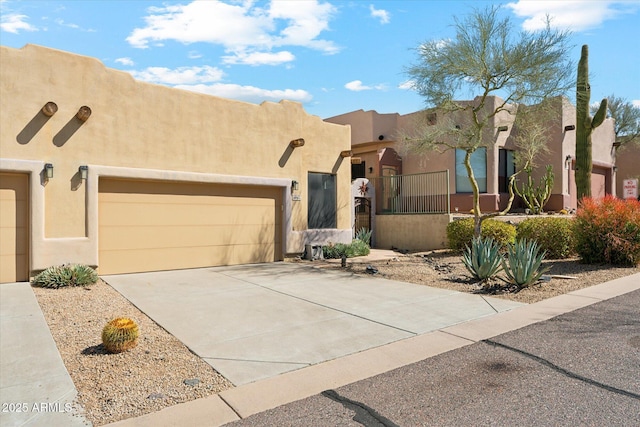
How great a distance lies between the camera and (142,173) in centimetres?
1140

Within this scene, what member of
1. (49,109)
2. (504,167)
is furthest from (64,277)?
(504,167)

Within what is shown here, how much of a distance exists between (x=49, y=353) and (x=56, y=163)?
6.36 meters

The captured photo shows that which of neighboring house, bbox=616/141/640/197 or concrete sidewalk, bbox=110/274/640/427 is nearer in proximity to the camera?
concrete sidewalk, bbox=110/274/640/427

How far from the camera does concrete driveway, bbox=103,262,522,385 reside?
5.30 meters

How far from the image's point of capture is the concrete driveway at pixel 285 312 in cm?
530

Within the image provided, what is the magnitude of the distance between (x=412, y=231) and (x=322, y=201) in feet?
15.1

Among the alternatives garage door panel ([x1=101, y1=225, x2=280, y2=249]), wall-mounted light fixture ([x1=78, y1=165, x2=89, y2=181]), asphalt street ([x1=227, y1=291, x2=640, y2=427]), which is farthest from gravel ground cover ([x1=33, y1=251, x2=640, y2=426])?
wall-mounted light fixture ([x1=78, y1=165, x2=89, y2=181])

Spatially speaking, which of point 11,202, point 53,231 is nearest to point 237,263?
point 53,231

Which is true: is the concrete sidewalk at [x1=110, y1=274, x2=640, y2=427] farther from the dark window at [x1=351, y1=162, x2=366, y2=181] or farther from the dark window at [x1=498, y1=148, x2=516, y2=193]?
the dark window at [x1=351, y1=162, x2=366, y2=181]

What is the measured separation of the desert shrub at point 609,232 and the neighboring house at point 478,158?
7887 mm

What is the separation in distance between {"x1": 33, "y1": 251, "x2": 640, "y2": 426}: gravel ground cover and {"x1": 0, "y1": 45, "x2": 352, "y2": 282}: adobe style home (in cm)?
165

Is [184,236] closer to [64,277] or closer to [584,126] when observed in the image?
[64,277]

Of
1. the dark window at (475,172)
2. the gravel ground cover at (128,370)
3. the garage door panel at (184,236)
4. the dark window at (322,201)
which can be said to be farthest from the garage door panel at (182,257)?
the dark window at (475,172)

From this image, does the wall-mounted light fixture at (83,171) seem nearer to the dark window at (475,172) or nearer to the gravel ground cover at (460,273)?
the gravel ground cover at (460,273)
